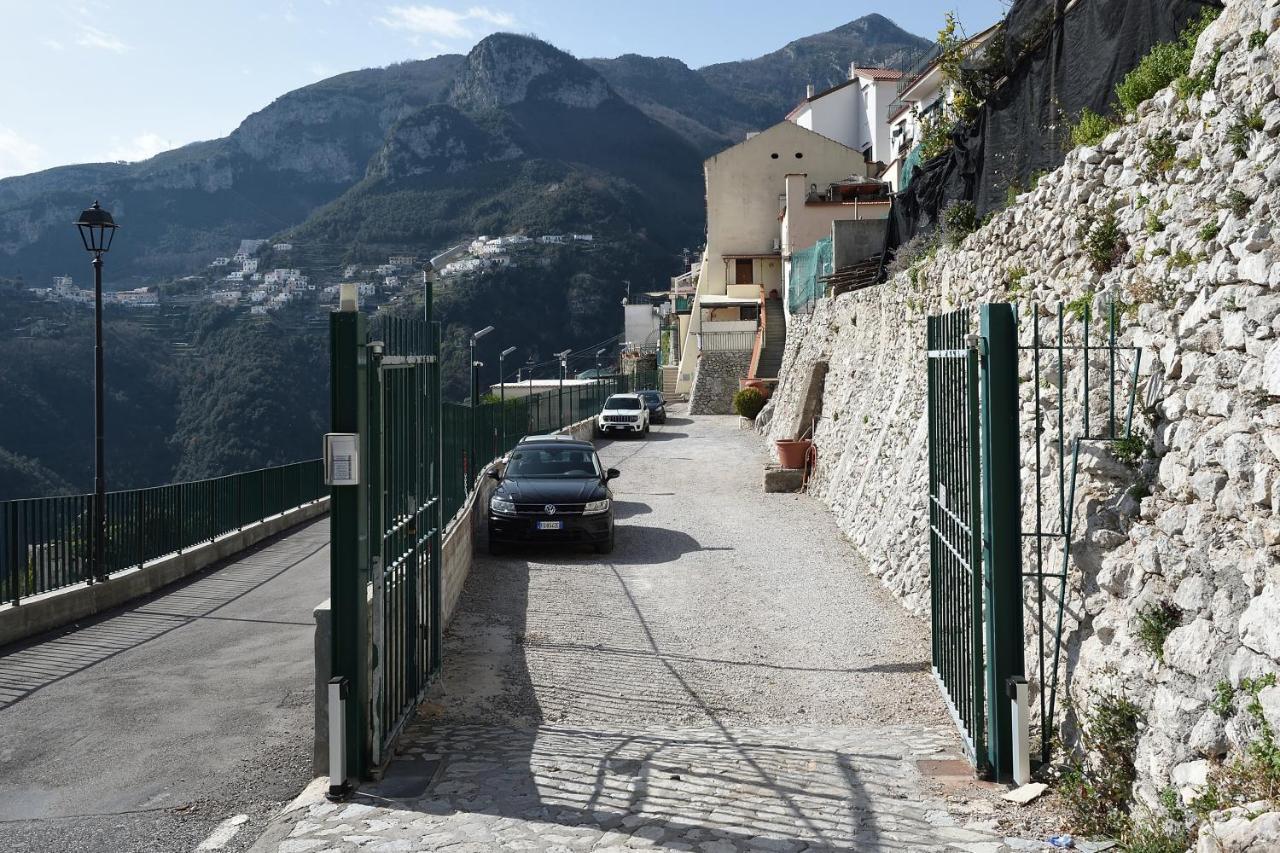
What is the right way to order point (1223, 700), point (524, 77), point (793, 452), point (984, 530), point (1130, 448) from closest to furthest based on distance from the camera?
point (1223, 700), point (984, 530), point (1130, 448), point (793, 452), point (524, 77)

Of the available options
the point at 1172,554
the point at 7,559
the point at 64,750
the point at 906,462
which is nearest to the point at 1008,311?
the point at 1172,554

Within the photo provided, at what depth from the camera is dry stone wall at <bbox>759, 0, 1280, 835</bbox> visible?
4.47 meters

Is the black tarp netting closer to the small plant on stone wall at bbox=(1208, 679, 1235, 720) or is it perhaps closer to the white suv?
the small plant on stone wall at bbox=(1208, 679, 1235, 720)

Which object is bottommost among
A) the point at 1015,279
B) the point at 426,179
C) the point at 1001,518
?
the point at 1001,518

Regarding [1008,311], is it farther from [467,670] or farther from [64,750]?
[64,750]

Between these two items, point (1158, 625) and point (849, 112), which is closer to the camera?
point (1158, 625)

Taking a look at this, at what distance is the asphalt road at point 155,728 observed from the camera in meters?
5.57

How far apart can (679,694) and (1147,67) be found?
19.6 ft

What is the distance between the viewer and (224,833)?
536cm

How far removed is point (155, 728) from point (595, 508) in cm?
780

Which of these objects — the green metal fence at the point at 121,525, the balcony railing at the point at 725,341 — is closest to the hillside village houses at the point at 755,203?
the balcony railing at the point at 725,341

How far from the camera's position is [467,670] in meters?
8.44

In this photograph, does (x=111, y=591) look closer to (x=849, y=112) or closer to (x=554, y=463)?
(x=554, y=463)

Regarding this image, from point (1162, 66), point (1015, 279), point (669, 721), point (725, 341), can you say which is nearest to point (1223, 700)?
point (669, 721)
